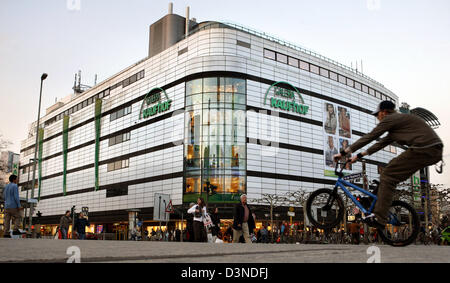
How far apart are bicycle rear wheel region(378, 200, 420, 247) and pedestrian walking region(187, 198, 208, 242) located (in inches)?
326

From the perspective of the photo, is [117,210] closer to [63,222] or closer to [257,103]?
[257,103]

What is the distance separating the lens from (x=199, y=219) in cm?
1395

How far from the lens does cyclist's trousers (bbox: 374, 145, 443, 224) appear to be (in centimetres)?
484

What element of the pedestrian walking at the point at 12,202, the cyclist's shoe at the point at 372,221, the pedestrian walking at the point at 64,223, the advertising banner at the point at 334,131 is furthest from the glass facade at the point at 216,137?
the cyclist's shoe at the point at 372,221

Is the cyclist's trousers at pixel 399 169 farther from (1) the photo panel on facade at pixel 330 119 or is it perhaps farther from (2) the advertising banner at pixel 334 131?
(1) the photo panel on facade at pixel 330 119

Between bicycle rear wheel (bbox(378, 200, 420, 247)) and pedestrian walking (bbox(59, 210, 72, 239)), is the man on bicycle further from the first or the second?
pedestrian walking (bbox(59, 210, 72, 239))

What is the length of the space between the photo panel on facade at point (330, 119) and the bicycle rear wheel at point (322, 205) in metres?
45.8

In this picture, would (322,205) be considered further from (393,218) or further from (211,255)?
(211,255)

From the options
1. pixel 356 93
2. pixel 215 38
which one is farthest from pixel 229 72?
pixel 356 93

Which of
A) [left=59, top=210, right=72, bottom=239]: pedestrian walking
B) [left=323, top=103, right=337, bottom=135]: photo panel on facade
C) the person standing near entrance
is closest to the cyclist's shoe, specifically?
the person standing near entrance

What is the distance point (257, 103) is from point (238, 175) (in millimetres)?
8496

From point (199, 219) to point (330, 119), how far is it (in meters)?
40.7

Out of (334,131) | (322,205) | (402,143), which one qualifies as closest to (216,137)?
(334,131)

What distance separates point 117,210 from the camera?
5156 centimetres
